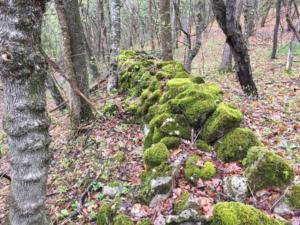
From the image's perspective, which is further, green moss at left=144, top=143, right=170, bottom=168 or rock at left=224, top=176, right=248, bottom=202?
green moss at left=144, top=143, right=170, bottom=168

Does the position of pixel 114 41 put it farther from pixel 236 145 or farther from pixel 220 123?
pixel 236 145

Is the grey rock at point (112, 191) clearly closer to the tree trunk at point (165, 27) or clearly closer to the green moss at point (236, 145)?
the green moss at point (236, 145)

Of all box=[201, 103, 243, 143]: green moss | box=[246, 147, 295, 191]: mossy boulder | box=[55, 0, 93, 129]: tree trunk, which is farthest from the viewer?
box=[55, 0, 93, 129]: tree trunk

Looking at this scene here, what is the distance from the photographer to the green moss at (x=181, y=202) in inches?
112

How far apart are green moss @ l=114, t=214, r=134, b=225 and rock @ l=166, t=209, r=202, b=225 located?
517mm

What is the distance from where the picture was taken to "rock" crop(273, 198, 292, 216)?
8.97 feet

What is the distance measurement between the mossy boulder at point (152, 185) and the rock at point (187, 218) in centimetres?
47

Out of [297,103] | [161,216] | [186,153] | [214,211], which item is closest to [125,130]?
[186,153]

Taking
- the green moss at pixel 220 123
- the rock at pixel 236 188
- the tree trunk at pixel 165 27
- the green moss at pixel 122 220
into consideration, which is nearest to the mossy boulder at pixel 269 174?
the rock at pixel 236 188

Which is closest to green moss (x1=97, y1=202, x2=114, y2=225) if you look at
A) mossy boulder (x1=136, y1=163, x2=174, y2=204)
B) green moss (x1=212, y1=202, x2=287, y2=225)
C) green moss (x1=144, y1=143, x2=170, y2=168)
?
mossy boulder (x1=136, y1=163, x2=174, y2=204)

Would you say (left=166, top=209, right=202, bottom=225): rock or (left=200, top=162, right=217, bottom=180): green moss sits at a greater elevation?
(left=200, top=162, right=217, bottom=180): green moss

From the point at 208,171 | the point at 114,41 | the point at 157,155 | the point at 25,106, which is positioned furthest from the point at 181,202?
the point at 114,41

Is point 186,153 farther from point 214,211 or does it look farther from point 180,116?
point 214,211

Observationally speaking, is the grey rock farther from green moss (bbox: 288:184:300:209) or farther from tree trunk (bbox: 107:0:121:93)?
tree trunk (bbox: 107:0:121:93)
